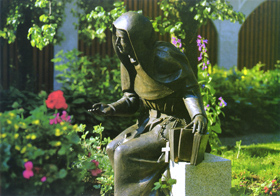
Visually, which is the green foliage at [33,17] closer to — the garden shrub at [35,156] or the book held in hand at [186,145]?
the book held in hand at [186,145]

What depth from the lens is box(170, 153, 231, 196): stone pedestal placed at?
118 inches

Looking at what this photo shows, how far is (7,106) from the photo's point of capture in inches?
237

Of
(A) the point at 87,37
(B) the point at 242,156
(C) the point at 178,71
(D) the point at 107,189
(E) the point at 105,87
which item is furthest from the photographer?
(A) the point at 87,37

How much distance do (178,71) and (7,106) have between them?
12.3 ft

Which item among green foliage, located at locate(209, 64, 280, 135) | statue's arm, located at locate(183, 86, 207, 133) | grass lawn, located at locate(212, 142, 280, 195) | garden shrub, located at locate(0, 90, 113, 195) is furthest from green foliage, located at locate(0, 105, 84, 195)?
green foliage, located at locate(209, 64, 280, 135)

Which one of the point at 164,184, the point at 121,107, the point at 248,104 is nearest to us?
the point at 164,184

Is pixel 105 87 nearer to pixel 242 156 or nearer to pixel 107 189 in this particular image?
pixel 242 156

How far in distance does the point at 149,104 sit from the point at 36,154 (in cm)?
157

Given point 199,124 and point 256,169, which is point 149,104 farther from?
point 256,169

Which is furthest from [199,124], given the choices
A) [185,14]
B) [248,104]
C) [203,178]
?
[248,104]

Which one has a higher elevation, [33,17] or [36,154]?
[33,17]

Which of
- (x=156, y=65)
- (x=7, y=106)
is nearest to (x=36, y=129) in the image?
(x=156, y=65)

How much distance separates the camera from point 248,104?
8.57 m

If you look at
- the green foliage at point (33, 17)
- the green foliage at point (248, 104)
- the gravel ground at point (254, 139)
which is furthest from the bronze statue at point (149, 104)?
the green foliage at point (248, 104)
